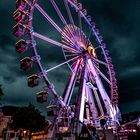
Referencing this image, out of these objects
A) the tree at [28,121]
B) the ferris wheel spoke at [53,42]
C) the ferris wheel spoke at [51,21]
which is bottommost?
the tree at [28,121]

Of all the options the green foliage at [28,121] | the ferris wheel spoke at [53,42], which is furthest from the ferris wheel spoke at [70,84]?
the green foliage at [28,121]

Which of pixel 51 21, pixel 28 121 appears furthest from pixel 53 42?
pixel 28 121

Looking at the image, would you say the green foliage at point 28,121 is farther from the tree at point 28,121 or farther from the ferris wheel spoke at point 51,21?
the ferris wheel spoke at point 51,21

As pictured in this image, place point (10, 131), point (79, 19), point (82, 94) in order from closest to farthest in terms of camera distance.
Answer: point (82, 94) < point (79, 19) < point (10, 131)

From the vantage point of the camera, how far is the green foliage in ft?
127

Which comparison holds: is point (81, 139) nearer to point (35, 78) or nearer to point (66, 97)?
point (35, 78)

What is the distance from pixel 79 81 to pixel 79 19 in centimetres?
857

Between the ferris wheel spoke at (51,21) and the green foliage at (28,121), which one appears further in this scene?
the green foliage at (28,121)

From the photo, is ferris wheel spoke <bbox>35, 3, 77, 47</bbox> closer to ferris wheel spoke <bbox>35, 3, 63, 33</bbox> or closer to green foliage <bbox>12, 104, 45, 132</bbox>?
ferris wheel spoke <bbox>35, 3, 63, 33</bbox>

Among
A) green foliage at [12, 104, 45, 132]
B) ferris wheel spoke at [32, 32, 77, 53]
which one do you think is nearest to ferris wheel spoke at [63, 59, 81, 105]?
ferris wheel spoke at [32, 32, 77, 53]

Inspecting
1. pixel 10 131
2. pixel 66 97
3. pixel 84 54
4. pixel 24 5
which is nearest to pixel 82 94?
pixel 66 97

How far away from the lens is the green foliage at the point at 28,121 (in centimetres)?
3862

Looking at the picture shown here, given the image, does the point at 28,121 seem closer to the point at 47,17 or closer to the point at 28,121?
the point at 28,121

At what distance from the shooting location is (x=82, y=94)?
1219 inches
